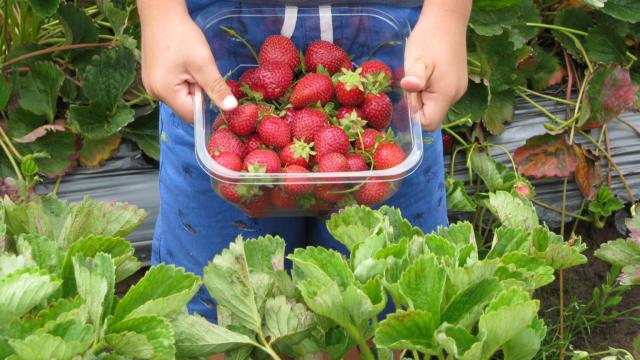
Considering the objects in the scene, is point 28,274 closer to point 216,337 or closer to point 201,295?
point 216,337

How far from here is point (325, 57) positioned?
3.45ft

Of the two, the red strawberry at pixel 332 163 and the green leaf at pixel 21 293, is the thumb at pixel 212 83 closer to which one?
the red strawberry at pixel 332 163

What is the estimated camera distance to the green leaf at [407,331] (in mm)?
576

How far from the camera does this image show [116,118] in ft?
5.85

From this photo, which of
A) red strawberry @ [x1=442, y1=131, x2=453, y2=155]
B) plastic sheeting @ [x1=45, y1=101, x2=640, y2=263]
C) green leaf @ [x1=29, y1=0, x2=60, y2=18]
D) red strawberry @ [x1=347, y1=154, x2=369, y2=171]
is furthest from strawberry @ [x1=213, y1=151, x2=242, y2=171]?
red strawberry @ [x1=442, y1=131, x2=453, y2=155]

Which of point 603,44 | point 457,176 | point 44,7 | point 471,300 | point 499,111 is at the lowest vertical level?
point 457,176

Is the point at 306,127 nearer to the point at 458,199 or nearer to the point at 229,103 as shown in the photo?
the point at 229,103

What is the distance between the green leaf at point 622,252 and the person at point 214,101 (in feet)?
0.72

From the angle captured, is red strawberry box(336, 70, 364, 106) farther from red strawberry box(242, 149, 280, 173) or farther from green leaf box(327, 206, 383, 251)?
green leaf box(327, 206, 383, 251)

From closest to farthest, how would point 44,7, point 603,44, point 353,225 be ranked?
1. point 353,225
2. point 44,7
3. point 603,44

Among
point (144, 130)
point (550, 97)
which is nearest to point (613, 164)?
point (550, 97)

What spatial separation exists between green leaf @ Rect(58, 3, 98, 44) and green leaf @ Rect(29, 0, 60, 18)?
7.7 inches

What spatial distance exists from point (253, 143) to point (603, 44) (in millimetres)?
1237

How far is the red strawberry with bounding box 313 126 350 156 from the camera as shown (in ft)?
3.14
